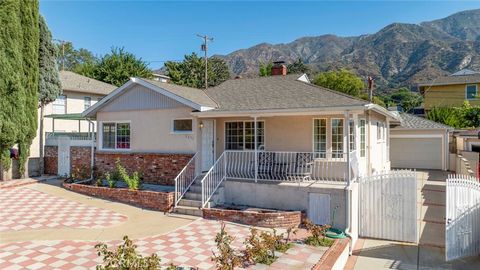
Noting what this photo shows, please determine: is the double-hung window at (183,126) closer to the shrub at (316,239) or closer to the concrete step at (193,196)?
the concrete step at (193,196)

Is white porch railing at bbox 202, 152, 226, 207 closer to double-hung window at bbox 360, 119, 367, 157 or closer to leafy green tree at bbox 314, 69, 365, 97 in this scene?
double-hung window at bbox 360, 119, 367, 157

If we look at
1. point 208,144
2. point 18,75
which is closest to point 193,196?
point 208,144

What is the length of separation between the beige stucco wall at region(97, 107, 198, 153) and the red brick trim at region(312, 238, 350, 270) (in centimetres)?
659

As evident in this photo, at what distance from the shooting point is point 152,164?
43.8 ft

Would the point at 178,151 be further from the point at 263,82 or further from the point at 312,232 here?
the point at 312,232

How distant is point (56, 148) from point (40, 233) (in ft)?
34.8

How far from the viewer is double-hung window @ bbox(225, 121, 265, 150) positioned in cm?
1233

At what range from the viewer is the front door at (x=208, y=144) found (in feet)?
41.1

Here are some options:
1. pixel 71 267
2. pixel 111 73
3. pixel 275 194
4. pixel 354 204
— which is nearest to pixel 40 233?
pixel 71 267

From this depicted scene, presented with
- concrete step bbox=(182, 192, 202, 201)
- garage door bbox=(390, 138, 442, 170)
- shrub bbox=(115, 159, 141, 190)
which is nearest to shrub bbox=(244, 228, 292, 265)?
concrete step bbox=(182, 192, 202, 201)

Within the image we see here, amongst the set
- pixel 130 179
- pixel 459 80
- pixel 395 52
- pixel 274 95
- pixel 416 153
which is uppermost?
pixel 395 52

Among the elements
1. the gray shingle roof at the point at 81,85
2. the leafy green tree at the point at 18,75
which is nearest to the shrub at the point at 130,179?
the leafy green tree at the point at 18,75

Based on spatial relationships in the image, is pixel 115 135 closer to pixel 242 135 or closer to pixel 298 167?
pixel 242 135

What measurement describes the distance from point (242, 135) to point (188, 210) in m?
3.63
